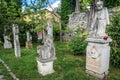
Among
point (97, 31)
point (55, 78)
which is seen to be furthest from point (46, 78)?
point (97, 31)

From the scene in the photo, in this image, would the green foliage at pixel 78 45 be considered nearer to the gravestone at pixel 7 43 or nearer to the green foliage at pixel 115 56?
the green foliage at pixel 115 56

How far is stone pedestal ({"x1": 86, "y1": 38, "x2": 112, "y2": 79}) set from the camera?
5129mm

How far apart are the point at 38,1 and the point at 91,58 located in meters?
10.4

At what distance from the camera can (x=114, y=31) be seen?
642 cm

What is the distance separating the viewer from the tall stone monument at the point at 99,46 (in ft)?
16.9

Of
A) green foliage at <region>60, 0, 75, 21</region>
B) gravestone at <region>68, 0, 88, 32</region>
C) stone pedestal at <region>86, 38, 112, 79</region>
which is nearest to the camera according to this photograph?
stone pedestal at <region>86, 38, 112, 79</region>

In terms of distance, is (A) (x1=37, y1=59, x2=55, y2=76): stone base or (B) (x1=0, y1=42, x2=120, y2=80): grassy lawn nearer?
(B) (x1=0, y1=42, x2=120, y2=80): grassy lawn

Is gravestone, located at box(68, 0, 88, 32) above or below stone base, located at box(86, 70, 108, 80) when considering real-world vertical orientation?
above

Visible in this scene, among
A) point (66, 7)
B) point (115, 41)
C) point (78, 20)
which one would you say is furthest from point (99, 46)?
point (66, 7)

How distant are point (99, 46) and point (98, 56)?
1.07 ft

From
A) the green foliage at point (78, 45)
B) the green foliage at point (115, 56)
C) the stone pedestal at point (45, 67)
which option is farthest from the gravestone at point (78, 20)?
the stone pedestal at point (45, 67)

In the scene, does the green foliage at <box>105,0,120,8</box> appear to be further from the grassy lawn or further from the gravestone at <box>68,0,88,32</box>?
the grassy lawn

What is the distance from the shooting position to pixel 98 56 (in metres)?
5.17

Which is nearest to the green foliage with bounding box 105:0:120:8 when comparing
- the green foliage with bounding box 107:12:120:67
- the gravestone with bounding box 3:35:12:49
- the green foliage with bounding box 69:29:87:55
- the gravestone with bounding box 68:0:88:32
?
the gravestone with bounding box 68:0:88:32
